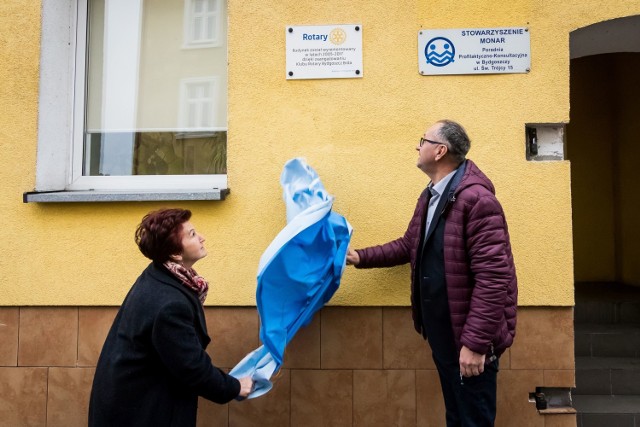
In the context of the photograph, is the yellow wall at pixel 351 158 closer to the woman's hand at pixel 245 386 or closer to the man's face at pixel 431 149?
the man's face at pixel 431 149

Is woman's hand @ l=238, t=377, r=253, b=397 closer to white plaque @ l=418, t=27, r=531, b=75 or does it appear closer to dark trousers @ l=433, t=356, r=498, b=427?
dark trousers @ l=433, t=356, r=498, b=427

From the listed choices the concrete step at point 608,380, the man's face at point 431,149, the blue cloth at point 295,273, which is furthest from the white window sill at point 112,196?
the concrete step at point 608,380

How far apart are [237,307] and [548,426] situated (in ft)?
6.48

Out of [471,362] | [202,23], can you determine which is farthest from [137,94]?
[471,362]

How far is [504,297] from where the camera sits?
8.33 feet

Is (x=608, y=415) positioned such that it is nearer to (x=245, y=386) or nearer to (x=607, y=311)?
(x=607, y=311)

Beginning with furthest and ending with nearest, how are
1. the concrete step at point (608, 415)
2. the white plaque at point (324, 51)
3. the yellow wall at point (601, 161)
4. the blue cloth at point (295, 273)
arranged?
the yellow wall at point (601, 161)
the concrete step at point (608, 415)
the white plaque at point (324, 51)
the blue cloth at point (295, 273)

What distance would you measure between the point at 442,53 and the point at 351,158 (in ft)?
2.73

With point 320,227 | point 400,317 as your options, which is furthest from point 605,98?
point 320,227

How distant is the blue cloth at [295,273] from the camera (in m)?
2.90

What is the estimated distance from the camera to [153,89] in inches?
152

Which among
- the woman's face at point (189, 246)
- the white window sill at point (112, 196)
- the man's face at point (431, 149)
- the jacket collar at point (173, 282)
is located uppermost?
the man's face at point (431, 149)

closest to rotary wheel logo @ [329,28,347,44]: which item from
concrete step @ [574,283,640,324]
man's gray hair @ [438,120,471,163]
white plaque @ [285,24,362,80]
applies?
white plaque @ [285,24,362,80]

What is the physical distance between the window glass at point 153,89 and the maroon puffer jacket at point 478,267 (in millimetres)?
1776
